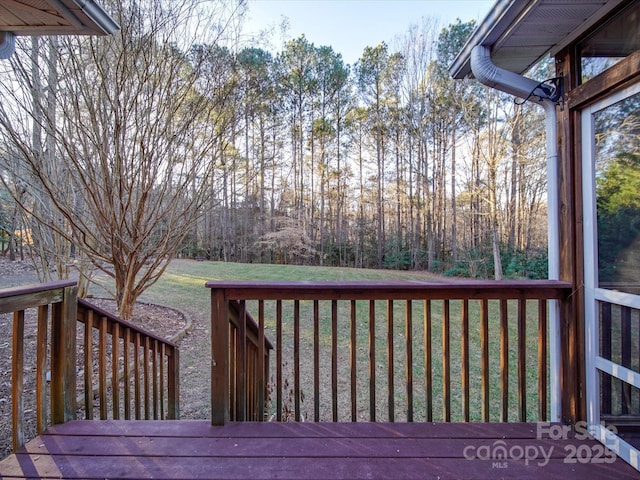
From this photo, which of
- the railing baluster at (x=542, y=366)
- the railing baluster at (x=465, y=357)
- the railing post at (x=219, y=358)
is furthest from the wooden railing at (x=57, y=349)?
the railing baluster at (x=542, y=366)

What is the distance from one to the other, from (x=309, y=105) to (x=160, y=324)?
12.0m

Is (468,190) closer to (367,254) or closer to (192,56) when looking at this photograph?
(367,254)

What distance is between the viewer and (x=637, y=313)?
1604mm

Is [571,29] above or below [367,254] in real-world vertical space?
above

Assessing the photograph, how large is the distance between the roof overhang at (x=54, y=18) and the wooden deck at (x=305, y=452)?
257 cm

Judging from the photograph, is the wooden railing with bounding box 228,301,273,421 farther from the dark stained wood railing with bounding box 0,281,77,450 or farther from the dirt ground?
the dirt ground

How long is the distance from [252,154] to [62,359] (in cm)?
680

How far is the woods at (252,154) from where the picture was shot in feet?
11.4

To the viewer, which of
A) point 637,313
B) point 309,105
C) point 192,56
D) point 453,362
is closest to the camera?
point 637,313

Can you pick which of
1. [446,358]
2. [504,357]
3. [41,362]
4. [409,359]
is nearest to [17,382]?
[41,362]

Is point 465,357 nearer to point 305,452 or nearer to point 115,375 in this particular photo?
point 305,452

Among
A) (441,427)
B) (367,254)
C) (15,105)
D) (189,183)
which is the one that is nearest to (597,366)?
(441,427)

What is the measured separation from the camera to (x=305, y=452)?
163 centimetres

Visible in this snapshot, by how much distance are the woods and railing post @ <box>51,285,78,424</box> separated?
1969mm
